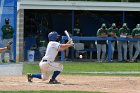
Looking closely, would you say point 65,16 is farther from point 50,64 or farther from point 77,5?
point 50,64

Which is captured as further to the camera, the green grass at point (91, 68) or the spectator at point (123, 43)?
the spectator at point (123, 43)

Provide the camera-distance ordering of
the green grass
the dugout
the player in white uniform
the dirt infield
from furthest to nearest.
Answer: the dugout, the green grass, the player in white uniform, the dirt infield

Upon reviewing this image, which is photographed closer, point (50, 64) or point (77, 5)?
point (50, 64)

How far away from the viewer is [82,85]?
1376 centimetres

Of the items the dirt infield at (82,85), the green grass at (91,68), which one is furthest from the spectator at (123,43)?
the dirt infield at (82,85)

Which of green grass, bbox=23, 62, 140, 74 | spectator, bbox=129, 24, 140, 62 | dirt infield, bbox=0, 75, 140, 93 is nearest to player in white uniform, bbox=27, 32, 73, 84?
dirt infield, bbox=0, 75, 140, 93

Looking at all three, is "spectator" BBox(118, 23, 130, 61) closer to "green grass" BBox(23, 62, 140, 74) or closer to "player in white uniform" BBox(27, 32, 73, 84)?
"green grass" BBox(23, 62, 140, 74)

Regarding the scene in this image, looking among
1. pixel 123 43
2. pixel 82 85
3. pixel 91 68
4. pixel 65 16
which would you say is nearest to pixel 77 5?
pixel 65 16

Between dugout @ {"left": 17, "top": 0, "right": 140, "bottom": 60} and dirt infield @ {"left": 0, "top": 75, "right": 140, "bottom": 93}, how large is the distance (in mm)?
11282

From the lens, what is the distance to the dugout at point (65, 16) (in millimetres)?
27234

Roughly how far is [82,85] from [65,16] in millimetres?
16197

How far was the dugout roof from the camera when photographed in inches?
1068

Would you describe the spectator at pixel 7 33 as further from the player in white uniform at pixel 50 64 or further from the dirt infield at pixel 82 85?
the player in white uniform at pixel 50 64

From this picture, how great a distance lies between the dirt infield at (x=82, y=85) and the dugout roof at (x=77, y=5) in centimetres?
1176
